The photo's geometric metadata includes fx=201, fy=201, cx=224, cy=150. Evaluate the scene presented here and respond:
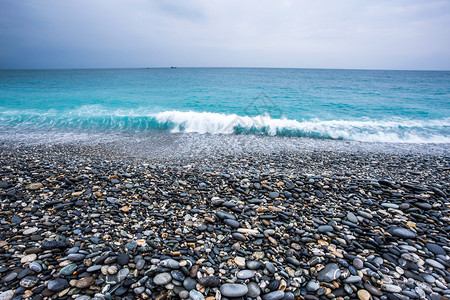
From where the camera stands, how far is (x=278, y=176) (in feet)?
17.3

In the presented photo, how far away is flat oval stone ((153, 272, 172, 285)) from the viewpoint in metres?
2.52

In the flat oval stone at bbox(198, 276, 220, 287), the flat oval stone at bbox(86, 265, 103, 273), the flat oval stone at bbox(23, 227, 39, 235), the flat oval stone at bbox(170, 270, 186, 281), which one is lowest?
the flat oval stone at bbox(198, 276, 220, 287)

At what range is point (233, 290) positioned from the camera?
8.11 feet

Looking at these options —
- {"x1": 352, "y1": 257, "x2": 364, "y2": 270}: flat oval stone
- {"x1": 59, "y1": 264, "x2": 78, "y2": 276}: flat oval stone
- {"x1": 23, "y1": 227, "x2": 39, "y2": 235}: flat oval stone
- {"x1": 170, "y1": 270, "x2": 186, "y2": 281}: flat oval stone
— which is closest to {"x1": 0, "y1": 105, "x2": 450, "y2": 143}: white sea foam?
{"x1": 352, "y1": 257, "x2": 364, "y2": 270}: flat oval stone

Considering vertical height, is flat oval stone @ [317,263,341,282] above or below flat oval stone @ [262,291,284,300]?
above

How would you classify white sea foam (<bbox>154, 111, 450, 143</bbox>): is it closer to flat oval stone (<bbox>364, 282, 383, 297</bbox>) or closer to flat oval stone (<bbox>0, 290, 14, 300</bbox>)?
flat oval stone (<bbox>364, 282, 383, 297</bbox>)

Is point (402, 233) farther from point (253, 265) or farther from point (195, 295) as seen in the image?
point (195, 295)

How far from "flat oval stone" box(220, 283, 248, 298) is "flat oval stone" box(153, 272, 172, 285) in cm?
69

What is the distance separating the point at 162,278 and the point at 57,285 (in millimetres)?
1223

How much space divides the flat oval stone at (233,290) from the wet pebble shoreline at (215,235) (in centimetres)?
1

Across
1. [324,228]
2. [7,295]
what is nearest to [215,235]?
[324,228]

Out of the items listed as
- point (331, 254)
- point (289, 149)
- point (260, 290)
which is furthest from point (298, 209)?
point (289, 149)

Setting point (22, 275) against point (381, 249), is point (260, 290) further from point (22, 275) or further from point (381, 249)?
point (22, 275)

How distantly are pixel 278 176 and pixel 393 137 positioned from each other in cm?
1116
